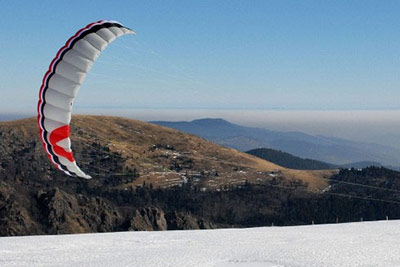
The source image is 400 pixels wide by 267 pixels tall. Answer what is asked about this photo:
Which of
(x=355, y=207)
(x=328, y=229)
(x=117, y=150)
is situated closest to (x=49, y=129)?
(x=328, y=229)

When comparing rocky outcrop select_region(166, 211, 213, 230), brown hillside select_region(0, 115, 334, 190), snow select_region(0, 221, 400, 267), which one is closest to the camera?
snow select_region(0, 221, 400, 267)

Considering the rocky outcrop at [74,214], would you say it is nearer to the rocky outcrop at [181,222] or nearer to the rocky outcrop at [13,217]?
the rocky outcrop at [13,217]

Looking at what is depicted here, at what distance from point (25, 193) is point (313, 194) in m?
99.8

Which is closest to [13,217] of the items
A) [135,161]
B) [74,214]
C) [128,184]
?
[74,214]

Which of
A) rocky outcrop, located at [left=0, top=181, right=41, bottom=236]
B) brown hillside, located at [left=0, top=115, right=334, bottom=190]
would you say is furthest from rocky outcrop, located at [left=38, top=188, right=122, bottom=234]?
brown hillside, located at [left=0, top=115, right=334, bottom=190]

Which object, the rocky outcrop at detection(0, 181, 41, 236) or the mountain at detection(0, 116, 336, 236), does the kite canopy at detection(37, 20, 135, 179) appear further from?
the mountain at detection(0, 116, 336, 236)

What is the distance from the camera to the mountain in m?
85.2

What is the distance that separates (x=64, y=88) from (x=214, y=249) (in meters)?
11.9

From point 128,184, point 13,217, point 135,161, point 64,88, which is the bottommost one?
point 128,184

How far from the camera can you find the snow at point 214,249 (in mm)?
20656

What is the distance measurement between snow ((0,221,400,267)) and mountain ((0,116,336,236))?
5690 centimetres

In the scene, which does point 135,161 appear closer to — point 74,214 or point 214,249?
point 74,214

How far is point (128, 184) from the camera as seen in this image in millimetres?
153375

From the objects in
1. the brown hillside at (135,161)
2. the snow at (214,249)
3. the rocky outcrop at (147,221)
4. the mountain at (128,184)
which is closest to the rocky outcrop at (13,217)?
the mountain at (128,184)
